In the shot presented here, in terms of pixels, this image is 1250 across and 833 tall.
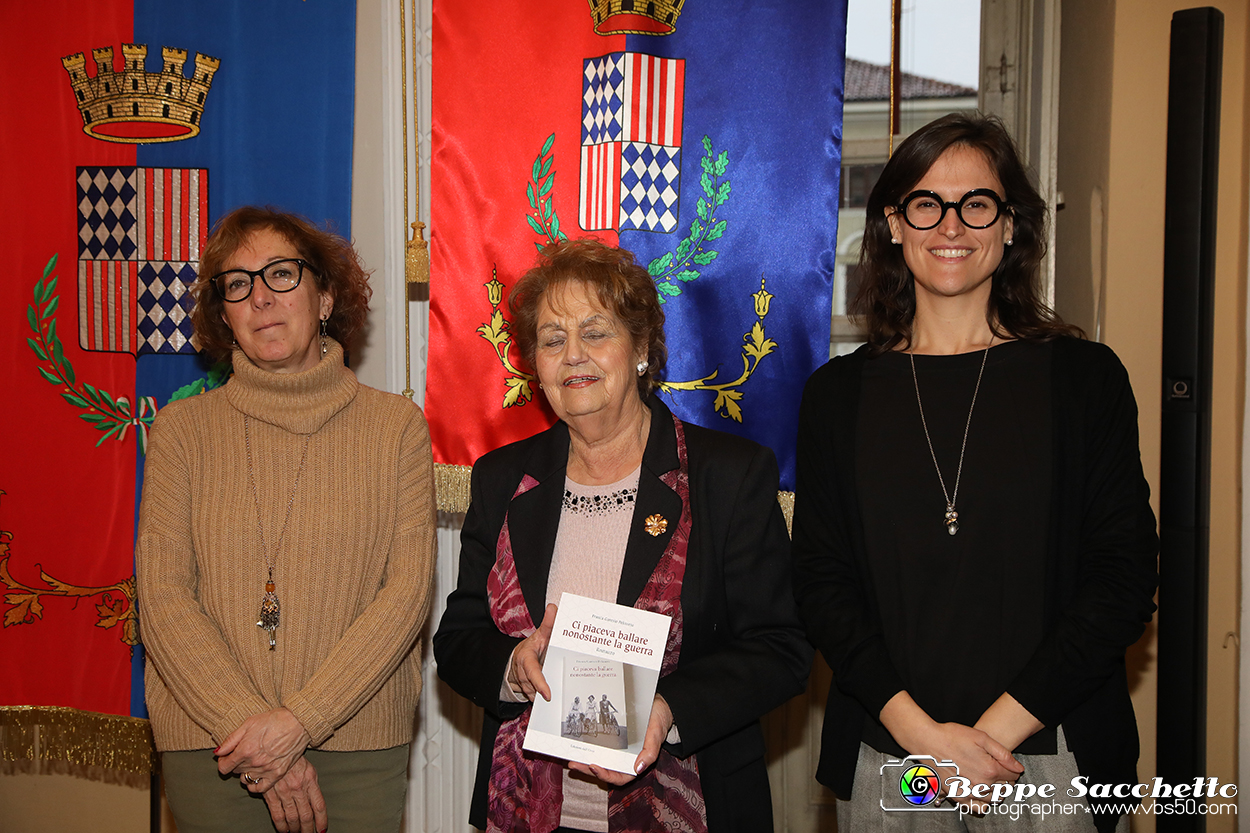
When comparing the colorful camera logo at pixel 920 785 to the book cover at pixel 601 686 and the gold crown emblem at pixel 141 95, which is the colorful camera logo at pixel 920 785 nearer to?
the book cover at pixel 601 686

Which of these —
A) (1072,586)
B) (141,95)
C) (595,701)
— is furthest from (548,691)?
(141,95)

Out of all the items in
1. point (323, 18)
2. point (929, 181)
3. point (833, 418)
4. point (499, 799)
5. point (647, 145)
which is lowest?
point (499, 799)

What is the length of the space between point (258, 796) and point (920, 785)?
159 cm

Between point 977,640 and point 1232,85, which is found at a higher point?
point 1232,85

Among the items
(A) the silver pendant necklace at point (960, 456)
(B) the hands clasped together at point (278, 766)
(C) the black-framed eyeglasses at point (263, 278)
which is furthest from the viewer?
(C) the black-framed eyeglasses at point (263, 278)

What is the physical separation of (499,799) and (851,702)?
85 centimetres

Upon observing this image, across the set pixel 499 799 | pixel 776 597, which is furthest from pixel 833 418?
pixel 499 799

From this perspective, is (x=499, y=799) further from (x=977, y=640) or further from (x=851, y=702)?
(x=977, y=640)

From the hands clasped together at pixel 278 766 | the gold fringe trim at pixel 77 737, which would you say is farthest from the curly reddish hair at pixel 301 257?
the gold fringe trim at pixel 77 737

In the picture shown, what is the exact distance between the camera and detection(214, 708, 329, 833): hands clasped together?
79.4 inches

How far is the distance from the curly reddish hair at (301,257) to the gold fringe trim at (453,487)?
671 millimetres

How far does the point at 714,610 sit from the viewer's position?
2.02 m

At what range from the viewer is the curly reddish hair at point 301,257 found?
2363 mm

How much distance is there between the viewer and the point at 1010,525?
189 cm
